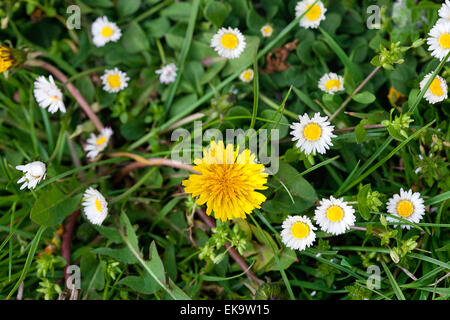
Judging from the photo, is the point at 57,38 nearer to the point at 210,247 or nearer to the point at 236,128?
the point at 236,128

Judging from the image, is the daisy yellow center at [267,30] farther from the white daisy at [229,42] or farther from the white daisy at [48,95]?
the white daisy at [48,95]

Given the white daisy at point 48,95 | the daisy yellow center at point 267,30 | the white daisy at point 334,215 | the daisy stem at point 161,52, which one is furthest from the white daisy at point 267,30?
the white daisy at point 48,95

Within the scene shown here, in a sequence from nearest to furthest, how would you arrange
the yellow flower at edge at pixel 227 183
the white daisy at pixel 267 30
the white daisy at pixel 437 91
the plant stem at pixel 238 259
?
the yellow flower at edge at pixel 227 183 → the white daisy at pixel 437 91 → the plant stem at pixel 238 259 → the white daisy at pixel 267 30

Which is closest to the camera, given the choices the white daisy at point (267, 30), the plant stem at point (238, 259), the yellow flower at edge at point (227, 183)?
the yellow flower at edge at point (227, 183)

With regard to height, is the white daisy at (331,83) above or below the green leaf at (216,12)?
below

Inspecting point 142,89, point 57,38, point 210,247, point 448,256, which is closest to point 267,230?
point 210,247

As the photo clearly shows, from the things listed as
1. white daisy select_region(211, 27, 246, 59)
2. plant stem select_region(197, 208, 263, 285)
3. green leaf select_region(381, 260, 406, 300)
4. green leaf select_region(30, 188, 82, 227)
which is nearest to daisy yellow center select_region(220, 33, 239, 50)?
white daisy select_region(211, 27, 246, 59)

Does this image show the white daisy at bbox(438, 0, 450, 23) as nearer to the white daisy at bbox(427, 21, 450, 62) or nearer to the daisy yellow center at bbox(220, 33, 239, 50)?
the white daisy at bbox(427, 21, 450, 62)
